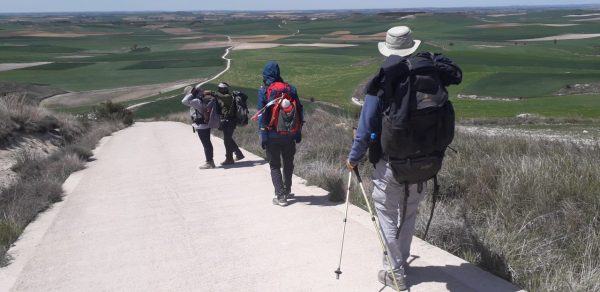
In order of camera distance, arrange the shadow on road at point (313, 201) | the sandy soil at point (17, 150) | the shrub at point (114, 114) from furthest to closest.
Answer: the shrub at point (114, 114), the sandy soil at point (17, 150), the shadow on road at point (313, 201)

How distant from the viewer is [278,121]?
7.15 metres

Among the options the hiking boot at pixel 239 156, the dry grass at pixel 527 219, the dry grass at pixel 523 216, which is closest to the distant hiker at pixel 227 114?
the hiking boot at pixel 239 156

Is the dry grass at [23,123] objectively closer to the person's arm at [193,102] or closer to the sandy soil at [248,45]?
the person's arm at [193,102]

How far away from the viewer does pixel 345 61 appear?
7825cm

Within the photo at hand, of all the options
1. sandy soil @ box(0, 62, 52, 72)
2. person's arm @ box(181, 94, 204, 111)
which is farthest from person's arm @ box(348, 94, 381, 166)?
sandy soil @ box(0, 62, 52, 72)

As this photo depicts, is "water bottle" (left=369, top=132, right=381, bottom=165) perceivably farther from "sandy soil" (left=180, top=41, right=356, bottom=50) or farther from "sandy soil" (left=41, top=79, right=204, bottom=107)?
"sandy soil" (left=180, top=41, right=356, bottom=50)

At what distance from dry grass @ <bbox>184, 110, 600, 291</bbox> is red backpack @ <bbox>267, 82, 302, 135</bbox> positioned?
1.04 m

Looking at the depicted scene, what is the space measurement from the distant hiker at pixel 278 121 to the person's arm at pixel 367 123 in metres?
2.74

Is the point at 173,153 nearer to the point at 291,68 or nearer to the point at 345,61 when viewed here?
the point at 291,68

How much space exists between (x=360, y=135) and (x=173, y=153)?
936cm

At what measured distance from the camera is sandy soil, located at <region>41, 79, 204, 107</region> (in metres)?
50.4

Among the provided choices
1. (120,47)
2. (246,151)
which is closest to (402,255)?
(246,151)

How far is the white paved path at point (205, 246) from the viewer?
4.96 meters

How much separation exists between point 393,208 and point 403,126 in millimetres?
853
